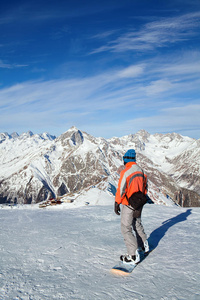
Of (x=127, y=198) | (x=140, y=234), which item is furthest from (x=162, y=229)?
(x=127, y=198)

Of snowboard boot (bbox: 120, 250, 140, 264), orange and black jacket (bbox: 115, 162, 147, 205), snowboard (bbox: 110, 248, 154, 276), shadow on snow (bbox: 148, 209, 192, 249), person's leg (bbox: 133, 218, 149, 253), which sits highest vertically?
orange and black jacket (bbox: 115, 162, 147, 205)

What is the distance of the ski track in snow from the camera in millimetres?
4730

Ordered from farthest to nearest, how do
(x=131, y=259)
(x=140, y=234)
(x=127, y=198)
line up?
1. (x=140, y=234)
2. (x=127, y=198)
3. (x=131, y=259)

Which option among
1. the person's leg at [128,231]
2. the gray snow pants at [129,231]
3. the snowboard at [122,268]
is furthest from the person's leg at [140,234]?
the snowboard at [122,268]

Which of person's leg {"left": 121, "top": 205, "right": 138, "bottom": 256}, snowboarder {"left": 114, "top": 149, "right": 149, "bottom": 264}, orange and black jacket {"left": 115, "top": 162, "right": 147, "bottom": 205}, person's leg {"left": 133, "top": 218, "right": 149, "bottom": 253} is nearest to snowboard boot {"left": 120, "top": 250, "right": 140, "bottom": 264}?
snowboarder {"left": 114, "top": 149, "right": 149, "bottom": 264}

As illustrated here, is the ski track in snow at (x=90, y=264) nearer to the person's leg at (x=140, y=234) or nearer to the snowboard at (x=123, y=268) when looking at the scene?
the snowboard at (x=123, y=268)

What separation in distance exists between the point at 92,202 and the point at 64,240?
38.5ft

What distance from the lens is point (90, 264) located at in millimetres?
6215

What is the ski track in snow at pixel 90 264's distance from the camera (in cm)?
473

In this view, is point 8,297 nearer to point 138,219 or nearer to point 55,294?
point 55,294

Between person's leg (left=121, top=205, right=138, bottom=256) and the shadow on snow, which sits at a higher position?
person's leg (left=121, top=205, right=138, bottom=256)

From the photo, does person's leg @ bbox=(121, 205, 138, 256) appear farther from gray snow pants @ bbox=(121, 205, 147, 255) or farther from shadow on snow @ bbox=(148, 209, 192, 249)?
shadow on snow @ bbox=(148, 209, 192, 249)

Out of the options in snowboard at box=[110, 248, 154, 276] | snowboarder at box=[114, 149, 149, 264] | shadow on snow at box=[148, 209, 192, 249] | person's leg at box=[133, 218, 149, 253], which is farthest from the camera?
shadow on snow at box=[148, 209, 192, 249]

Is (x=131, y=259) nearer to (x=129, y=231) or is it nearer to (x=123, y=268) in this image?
(x=123, y=268)
